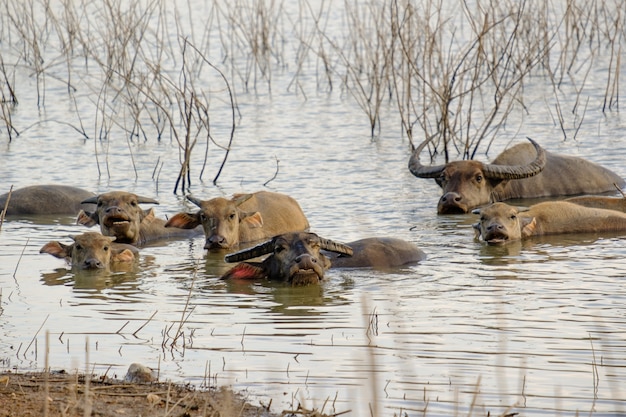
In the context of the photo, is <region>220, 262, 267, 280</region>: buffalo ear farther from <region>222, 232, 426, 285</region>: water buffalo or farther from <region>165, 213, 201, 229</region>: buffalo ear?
<region>165, 213, 201, 229</region>: buffalo ear

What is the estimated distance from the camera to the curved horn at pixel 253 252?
9.40 m

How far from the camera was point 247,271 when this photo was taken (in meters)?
9.41

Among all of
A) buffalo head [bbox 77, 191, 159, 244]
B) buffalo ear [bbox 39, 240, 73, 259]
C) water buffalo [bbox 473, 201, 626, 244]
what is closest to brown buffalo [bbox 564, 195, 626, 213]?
water buffalo [bbox 473, 201, 626, 244]

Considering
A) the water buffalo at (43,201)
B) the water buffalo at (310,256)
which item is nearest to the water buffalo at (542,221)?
the water buffalo at (310,256)

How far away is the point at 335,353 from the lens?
680 cm

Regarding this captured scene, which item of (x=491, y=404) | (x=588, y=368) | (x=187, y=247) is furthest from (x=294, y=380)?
(x=187, y=247)

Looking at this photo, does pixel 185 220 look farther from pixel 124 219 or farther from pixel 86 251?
pixel 86 251

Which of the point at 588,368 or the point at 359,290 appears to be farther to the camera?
the point at 359,290

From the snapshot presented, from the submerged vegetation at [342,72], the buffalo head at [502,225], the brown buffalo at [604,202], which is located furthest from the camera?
the submerged vegetation at [342,72]

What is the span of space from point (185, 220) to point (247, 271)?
197cm

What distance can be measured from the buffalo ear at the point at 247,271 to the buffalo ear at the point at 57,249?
63.0 inches

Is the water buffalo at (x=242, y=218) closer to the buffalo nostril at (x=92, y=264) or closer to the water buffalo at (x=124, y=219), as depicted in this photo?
the water buffalo at (x=124, y=219)

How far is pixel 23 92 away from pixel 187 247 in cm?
1138

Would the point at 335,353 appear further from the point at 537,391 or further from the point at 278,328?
the point at 537,391
